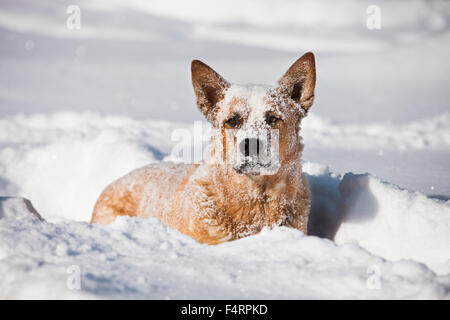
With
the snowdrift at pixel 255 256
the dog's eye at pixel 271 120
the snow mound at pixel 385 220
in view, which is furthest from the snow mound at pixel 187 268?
the snow mound at pixel 385 220

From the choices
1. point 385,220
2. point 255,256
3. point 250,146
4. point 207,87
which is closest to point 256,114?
point 250,146

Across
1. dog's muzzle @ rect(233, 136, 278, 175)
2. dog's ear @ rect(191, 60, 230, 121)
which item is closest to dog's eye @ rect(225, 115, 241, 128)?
dog's muzzle @ rect(233, 136, 278, 175)

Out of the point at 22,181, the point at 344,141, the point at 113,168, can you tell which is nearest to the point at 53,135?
the point at 22,181

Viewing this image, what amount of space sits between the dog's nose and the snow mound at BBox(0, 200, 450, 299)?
72cm

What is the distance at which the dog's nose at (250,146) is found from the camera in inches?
130

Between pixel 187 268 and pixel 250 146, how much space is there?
4.11 ft

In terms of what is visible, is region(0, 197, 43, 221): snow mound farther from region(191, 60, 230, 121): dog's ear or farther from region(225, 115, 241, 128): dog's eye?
region(225, 115, 241, 128): dog's eye

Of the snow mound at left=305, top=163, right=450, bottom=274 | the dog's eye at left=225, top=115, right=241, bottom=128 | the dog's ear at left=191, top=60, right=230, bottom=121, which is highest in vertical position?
the dog's ear at left=191, top=60, right=230, bottom=121

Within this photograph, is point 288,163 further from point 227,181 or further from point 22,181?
point 22,181

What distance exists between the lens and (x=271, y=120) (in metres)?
3.55

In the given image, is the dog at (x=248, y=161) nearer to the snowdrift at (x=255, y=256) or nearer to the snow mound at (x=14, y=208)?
Answer: the snowdrift at (x=255, y=256)

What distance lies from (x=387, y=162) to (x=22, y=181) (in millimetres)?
7103

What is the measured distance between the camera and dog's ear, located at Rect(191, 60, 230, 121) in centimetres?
380

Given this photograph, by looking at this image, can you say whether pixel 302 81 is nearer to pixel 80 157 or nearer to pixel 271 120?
pixel 271 120
